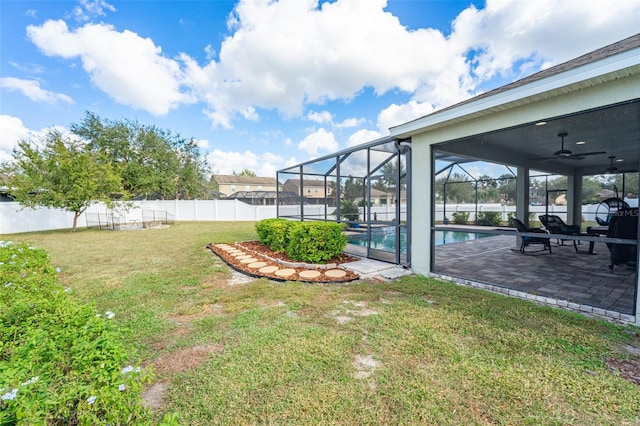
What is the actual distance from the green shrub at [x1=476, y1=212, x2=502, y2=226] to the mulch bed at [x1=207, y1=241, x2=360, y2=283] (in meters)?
4.16

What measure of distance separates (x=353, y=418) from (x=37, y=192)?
684 inches

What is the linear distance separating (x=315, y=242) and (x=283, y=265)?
Answer: 895mm

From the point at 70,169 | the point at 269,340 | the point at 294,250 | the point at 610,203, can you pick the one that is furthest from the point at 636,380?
the point at 70,169

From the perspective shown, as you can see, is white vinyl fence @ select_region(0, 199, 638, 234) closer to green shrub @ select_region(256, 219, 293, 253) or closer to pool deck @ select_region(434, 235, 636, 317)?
pool deck @ select_region(434, 235, 636, 317)

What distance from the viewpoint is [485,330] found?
2.88 meters

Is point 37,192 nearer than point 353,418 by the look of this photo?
No

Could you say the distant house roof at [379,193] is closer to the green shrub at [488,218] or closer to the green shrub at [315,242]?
the green shrub at [315,242]

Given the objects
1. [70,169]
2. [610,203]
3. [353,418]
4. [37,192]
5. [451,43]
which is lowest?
[353,418]

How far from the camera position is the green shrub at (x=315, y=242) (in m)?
5.71

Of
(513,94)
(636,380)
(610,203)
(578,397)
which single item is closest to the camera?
(578,397)

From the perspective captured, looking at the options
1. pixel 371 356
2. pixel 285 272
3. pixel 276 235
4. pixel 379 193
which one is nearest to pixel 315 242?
pixel 285 272

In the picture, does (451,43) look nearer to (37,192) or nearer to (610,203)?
(610,203)

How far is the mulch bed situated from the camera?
4844 mm

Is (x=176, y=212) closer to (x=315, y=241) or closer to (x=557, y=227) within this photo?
(x=315, y=241)
